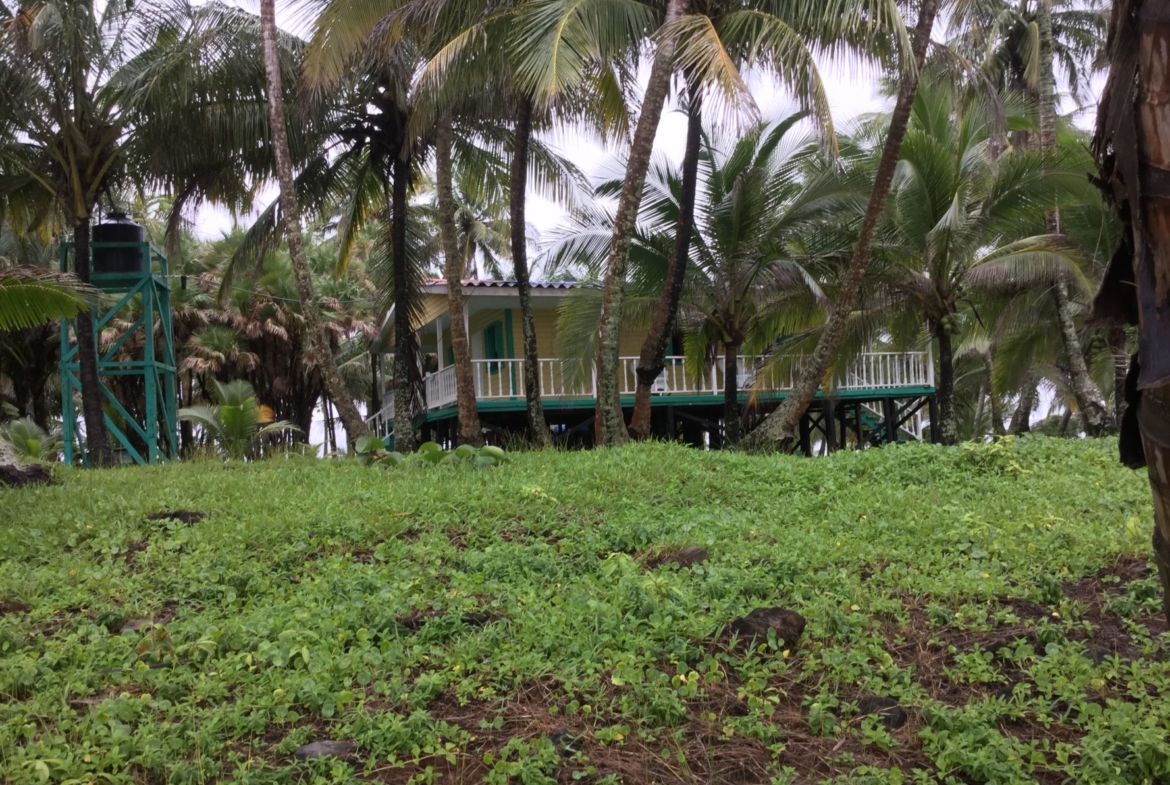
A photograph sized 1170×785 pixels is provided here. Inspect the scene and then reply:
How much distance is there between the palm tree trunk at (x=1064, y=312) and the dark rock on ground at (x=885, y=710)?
1233 centimetres

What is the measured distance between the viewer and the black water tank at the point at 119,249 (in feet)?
50.9

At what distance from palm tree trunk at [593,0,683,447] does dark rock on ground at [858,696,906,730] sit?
7734mm

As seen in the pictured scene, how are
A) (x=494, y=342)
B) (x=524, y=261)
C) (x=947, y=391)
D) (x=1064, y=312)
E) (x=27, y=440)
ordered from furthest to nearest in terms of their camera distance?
1. (x=494, y=342)
2. (x=27, y=440)
3. (x=1064, y=312)
4. (x=947, y=391)
5. (x=524, y=261)

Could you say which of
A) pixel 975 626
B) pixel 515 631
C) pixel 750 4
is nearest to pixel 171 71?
pixel 750 4

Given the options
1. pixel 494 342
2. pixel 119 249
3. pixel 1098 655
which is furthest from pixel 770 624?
pixel 494 342

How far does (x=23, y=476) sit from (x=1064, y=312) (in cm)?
1478

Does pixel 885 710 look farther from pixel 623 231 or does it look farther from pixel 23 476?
pixel 23 476

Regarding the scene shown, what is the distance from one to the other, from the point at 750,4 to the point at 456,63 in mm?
3648

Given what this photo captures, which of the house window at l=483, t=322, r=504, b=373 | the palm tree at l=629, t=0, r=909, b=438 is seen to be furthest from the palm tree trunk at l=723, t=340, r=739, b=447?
the house window at l=483, t=322, r=504, b=373

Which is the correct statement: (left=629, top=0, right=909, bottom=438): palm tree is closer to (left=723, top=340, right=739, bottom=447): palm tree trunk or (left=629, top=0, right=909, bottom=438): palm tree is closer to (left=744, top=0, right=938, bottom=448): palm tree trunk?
(left=744, top=0, right=938, bottom=448): palm tree trunk

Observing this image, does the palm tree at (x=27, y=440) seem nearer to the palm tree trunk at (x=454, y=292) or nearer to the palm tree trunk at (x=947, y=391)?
the palm tree trunk at (x=454, y=292)

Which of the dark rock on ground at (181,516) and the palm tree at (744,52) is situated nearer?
the dark rock on ground at (181,516)

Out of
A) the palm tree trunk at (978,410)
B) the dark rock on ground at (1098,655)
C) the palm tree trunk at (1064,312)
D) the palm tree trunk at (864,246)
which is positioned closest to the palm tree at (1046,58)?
the palm tree trunk at (1064,312)

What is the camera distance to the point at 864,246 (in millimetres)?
12055
